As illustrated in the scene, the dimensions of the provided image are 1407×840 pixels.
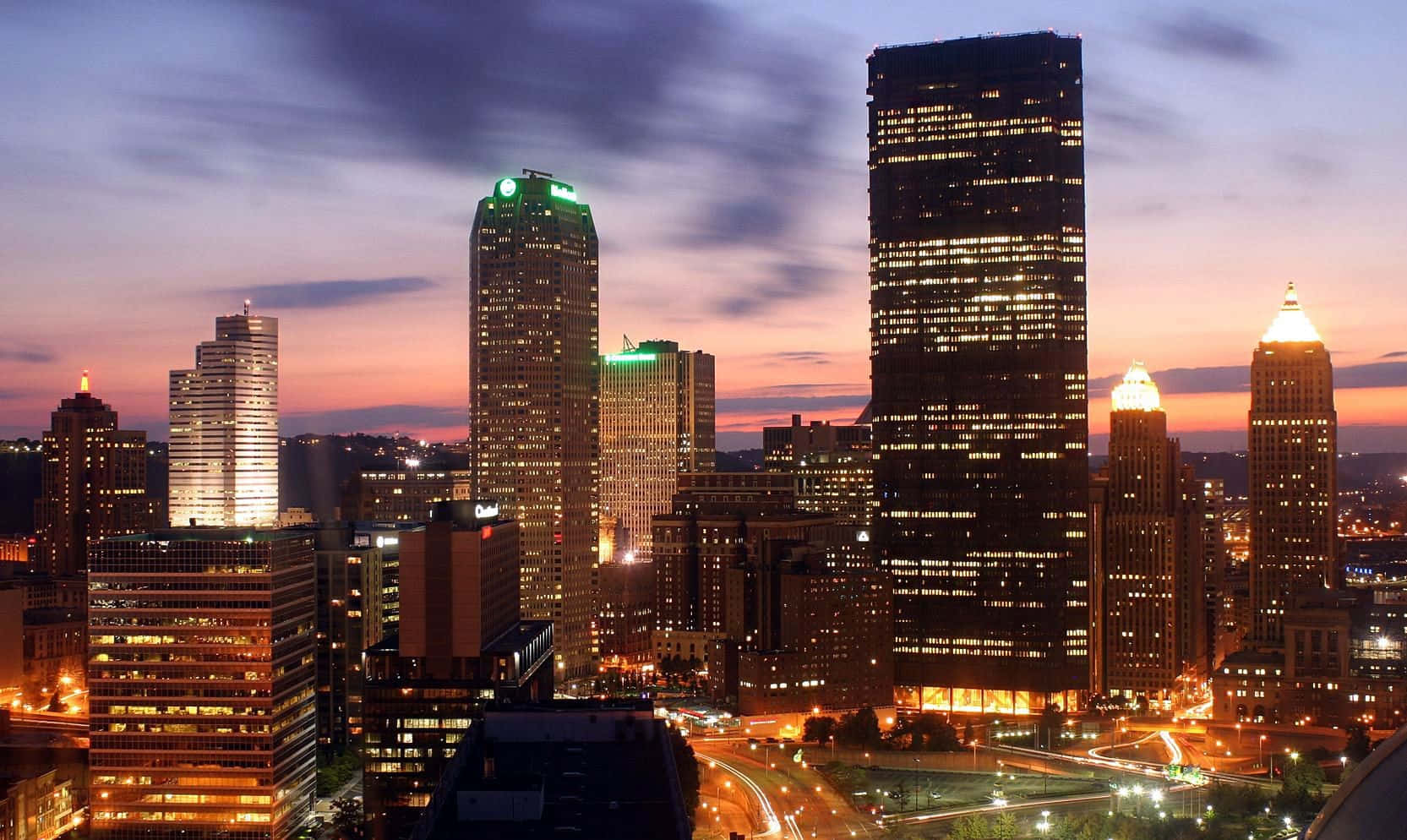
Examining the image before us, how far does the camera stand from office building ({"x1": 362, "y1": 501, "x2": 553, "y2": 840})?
330ft

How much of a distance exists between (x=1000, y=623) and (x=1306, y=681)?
27.3 meters

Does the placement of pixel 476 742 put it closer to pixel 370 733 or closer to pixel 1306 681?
pixel 370 733

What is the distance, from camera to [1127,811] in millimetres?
109500

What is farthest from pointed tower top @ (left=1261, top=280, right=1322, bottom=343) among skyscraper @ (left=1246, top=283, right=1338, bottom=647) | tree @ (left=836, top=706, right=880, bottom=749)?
tree @ (left=836, top=706, right=880, bottom=749)

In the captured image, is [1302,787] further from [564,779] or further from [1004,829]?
[564,779]

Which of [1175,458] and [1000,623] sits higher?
[1175,458]

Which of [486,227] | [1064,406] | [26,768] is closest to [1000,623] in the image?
[1064,406]

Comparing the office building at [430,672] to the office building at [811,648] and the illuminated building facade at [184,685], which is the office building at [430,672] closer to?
the illuminated building facade at [184,685]

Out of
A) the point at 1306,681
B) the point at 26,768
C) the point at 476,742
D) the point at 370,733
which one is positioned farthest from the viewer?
the point at 1306,681

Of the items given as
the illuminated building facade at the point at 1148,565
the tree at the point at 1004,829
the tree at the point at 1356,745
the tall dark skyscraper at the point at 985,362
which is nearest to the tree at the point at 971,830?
the tree at the point at 1004,829

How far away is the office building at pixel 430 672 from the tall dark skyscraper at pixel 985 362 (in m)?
60.9

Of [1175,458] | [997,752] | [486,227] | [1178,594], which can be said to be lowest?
[997,752]

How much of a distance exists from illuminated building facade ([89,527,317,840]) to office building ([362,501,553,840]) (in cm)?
708

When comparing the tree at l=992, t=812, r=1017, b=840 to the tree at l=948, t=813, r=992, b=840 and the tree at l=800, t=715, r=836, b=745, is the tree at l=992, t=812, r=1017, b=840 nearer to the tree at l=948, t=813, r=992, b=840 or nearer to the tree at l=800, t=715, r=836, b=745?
the tree at l=948, t=813, r=992, b=840
